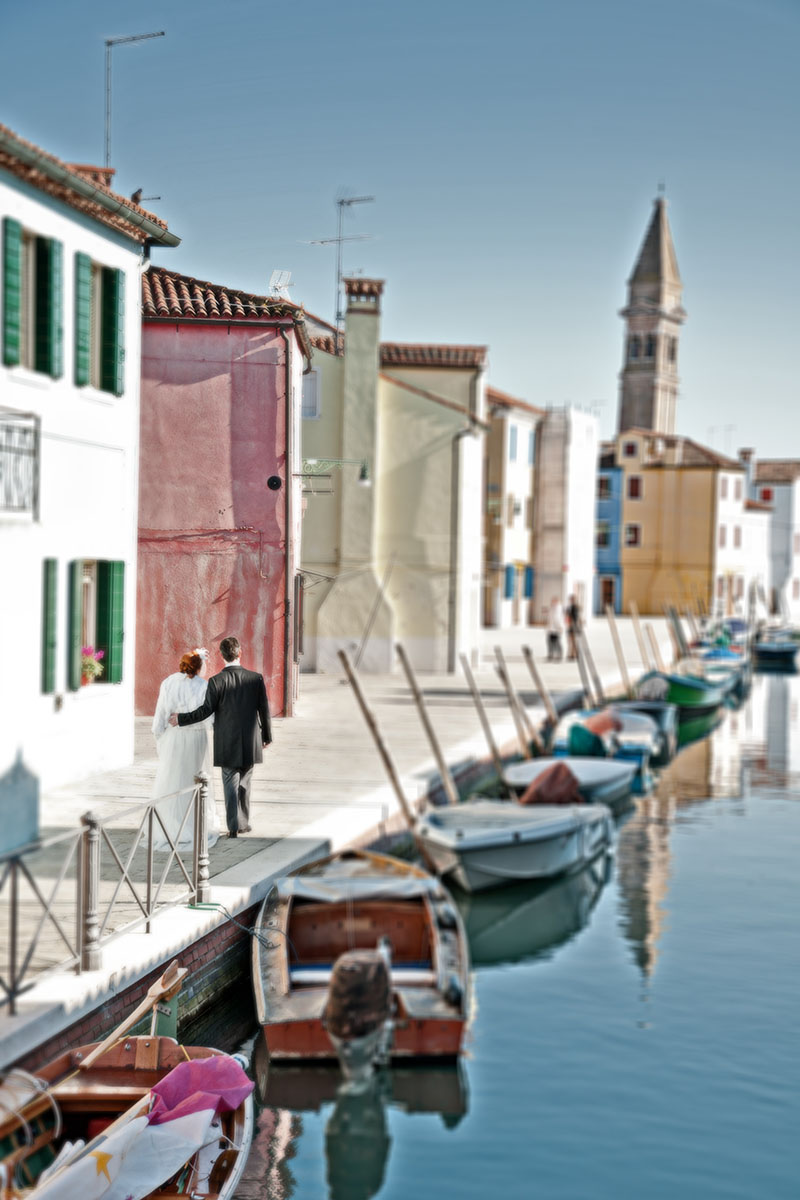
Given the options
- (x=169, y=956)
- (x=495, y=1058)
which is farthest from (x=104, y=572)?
(x=495, y=1058)

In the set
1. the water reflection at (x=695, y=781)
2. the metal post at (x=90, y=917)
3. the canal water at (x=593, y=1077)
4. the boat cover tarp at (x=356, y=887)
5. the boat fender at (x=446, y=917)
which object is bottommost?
the water reflection at (x=695, y=781)

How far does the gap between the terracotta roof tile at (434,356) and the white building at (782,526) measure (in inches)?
1949

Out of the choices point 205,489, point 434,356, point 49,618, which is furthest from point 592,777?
point 49,618

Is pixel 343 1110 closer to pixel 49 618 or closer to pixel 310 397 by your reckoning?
pixel 310 397

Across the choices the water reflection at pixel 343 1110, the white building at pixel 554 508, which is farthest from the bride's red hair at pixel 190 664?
the white building at pixel 554 508

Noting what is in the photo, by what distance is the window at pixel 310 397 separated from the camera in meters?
7.04

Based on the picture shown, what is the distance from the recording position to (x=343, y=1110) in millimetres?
9578

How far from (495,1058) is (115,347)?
276 inches

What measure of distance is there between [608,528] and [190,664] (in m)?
59.2

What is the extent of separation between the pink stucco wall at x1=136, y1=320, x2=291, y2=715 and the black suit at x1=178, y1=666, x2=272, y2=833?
5.0 inches

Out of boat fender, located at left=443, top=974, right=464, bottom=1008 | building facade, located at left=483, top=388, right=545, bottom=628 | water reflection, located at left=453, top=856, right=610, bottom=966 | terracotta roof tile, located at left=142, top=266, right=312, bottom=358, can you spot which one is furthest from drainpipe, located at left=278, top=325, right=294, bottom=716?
building facade, located at left=483, top=388, right=545, bottom=628

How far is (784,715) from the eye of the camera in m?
37.3

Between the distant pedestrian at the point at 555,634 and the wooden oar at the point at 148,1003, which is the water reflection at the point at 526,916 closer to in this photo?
the wooden oar at the point at 148,1003

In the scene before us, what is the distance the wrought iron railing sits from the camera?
5.79 m
